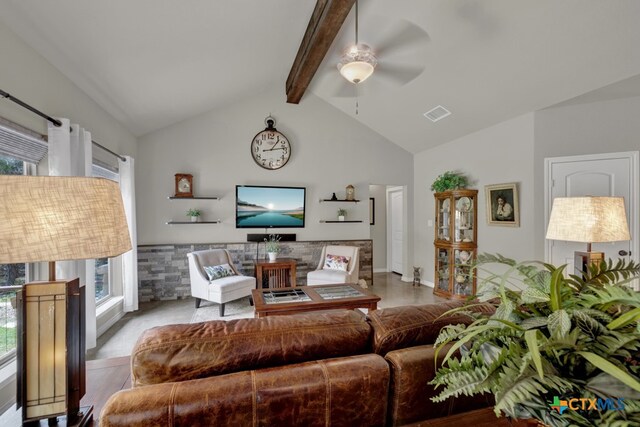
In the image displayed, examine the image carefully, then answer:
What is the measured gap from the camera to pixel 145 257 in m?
4.35

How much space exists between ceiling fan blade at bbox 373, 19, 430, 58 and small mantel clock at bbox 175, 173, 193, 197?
10.9 feet

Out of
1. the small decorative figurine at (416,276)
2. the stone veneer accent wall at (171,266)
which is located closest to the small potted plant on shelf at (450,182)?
the small decorative figurine at (416,276)

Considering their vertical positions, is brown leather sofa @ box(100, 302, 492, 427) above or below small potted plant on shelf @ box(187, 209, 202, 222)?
below

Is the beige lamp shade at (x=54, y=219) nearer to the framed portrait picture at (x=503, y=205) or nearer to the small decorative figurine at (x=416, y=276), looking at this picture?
the framed portrait picture at (x=503, y=205)

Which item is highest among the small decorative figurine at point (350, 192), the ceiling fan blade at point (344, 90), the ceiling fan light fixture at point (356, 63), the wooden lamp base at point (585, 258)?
the ceiling fan blade at point (344, 90)

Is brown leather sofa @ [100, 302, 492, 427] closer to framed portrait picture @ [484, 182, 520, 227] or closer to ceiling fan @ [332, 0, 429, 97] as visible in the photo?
ceiling fan @ [332, 0, 429, 97]

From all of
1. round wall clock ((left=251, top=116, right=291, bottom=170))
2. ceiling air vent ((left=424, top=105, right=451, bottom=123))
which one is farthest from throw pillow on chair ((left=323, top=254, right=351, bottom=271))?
ceiling air vent ((left=424, top=105, right=451, bottom=123))

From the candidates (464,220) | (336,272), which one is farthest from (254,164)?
(464,220)

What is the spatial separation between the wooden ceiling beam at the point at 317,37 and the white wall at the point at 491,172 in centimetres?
266

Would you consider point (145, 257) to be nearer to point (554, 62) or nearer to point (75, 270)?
point (75, 270)

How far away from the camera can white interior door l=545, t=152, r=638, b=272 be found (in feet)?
9.64

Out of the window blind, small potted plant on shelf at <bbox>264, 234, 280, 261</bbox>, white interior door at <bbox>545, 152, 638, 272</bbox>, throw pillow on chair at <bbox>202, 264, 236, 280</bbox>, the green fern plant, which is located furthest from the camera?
small potted plant on shelf at <bbox>264, 234, 280, 261</bbox>

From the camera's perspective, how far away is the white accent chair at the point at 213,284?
3.58 m

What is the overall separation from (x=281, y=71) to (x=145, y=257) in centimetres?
359
